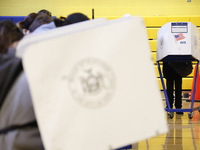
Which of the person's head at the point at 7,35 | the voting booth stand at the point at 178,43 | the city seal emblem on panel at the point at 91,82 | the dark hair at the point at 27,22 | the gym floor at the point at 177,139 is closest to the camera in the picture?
the city seal emblem on panel at the point at 91,82

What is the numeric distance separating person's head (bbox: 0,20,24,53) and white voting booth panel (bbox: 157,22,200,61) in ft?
10.8

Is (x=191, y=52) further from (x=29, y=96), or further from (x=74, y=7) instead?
(x=74, y=7)

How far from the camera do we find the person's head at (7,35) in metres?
1.60

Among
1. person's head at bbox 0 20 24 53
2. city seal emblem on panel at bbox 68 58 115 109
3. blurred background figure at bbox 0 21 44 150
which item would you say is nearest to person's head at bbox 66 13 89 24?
person's head at bbox 0 20 24 53

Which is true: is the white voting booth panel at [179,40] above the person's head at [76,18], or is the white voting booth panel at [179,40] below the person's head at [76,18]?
below

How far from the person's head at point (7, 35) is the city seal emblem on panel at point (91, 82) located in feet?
1.62

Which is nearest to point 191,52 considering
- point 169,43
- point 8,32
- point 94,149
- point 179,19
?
point 169,43

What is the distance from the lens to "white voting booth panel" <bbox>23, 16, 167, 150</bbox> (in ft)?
3.94

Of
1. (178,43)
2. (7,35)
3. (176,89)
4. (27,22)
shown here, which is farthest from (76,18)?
(176,89)

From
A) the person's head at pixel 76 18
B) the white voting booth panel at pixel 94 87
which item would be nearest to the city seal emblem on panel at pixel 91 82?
the white voting booth panel at pixel 94 87

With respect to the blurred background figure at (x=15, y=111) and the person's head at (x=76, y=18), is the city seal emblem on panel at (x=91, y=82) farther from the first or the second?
the person's head at (x=76, y=18)

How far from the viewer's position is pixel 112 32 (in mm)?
1266

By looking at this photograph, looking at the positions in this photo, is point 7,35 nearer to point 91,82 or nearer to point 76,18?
point 76,18

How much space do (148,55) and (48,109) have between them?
1.12ft
